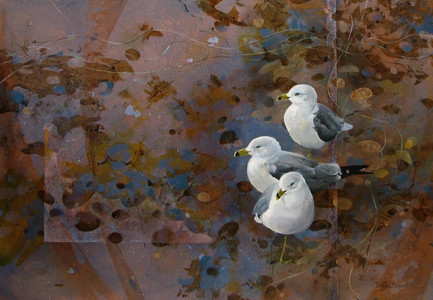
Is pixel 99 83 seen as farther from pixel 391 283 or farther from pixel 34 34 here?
pixel 391 283

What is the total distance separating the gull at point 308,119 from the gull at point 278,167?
63 mm

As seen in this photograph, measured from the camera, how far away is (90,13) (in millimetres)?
1301

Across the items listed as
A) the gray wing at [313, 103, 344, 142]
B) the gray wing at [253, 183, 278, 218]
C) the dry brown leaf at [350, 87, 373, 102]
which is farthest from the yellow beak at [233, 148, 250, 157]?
the dry brown leaf at [350, 87, 373, 102]

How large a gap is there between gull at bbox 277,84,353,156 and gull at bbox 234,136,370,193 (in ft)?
0.21

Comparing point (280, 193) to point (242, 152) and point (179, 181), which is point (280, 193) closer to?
point (242, 152)

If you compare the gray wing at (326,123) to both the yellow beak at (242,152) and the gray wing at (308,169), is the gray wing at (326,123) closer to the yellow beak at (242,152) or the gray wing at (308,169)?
the gray wing at (308,169)

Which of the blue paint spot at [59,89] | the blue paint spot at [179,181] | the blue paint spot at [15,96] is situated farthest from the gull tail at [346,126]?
the blue paint spot at [15,96]

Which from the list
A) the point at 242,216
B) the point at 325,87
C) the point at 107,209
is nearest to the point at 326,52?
the point at 325,87

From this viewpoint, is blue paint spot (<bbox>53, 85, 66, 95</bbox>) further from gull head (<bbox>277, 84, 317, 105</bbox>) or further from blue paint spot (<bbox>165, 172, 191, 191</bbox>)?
gull head (<bbox>277, 84, 317, 105</bbox>)

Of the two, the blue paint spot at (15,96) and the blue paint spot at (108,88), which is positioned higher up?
the blue paint spot at (15,96)

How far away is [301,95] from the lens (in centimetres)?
124

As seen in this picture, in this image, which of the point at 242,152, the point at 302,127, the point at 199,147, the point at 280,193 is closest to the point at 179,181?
the point at 199,147

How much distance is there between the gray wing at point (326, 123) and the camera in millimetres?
1226

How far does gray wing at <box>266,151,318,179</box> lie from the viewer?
1199 mm
